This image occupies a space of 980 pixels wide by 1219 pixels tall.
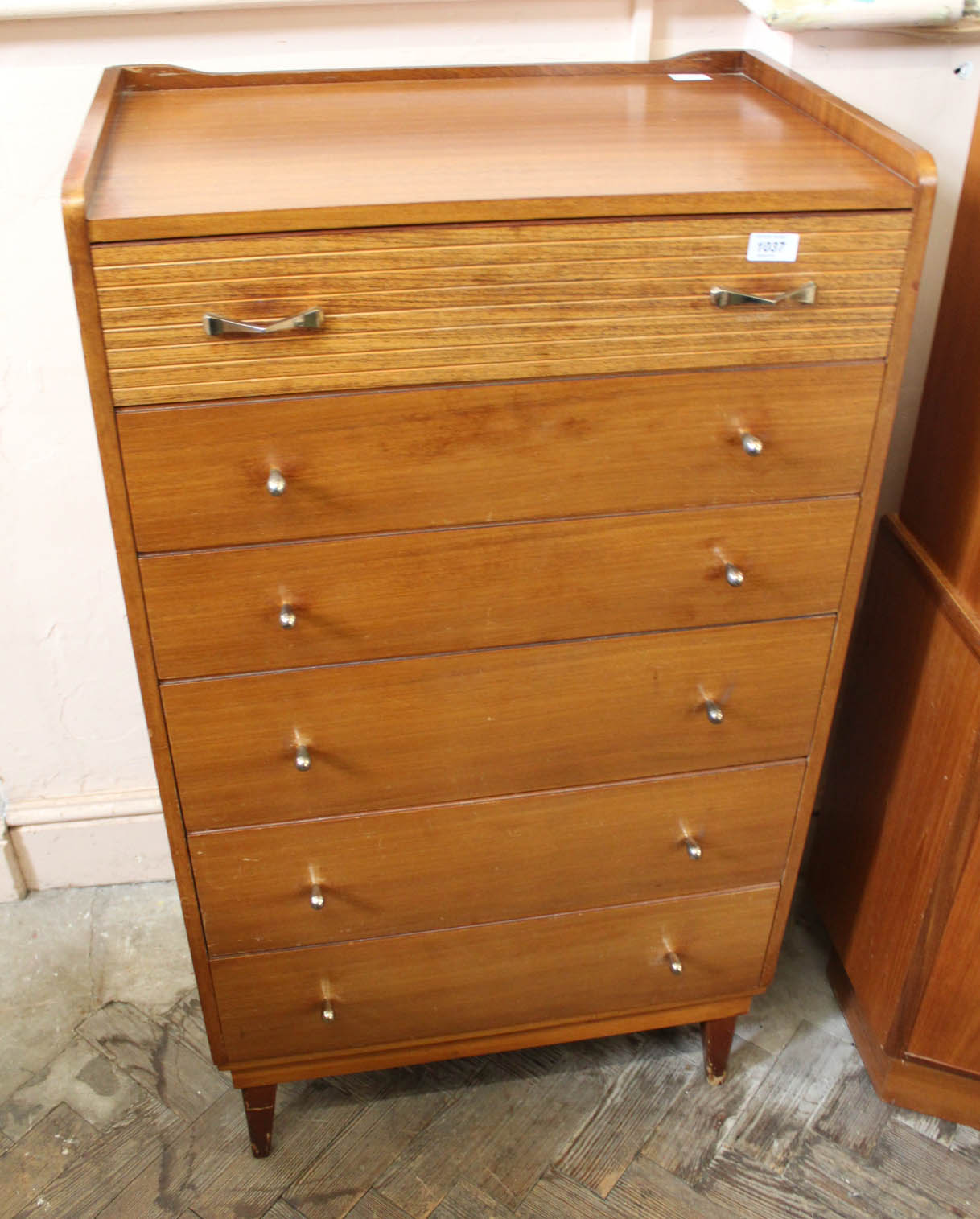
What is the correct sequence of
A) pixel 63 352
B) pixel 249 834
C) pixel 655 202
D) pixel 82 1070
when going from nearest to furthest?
pixel 655 202 → pixel 249 834 → pixel 63 352 → pixel 82 1070

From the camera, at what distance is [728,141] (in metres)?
1.10

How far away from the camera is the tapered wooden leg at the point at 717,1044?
155 cm

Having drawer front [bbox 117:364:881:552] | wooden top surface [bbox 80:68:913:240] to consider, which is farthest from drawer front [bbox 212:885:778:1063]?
wooden top surface [bbox 80:68:913:240]

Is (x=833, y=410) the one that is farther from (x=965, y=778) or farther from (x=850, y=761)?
(x=850, y=761)

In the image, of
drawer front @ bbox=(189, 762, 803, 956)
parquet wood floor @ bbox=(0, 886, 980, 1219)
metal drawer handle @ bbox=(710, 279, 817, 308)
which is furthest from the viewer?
parquet wood floor @ bbox=(0, 886, 980, 1219)

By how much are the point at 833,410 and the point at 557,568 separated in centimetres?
30

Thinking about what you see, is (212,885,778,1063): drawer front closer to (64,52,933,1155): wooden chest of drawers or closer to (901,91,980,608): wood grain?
(64,52,933,1155): wooden chest of drawers

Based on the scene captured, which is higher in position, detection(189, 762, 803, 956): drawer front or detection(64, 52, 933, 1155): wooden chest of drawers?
detection(64, 52, 933, 1155): wooden chest of drawers

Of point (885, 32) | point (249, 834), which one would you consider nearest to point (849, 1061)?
point (249, 834)

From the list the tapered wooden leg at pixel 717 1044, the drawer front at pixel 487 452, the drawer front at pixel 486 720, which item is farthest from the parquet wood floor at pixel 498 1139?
the drawer front at pixel 487 452

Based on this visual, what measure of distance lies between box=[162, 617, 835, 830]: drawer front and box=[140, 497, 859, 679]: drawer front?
3 centimetres

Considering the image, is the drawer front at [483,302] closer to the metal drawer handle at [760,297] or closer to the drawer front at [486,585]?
the metal drawer handle at [760,297]

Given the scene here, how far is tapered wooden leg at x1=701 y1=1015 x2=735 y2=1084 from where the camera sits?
1554 mm

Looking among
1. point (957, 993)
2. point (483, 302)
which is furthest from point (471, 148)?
point (957, 993)
